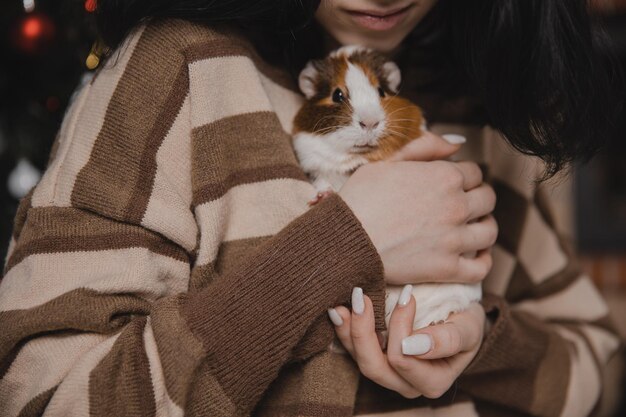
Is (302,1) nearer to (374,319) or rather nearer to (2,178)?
(374,319)

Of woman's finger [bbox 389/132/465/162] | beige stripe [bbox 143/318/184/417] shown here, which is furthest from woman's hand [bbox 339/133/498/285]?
beige stripe [bbox 143/318/184/417]

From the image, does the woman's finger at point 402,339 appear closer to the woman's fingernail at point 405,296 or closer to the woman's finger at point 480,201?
the woman's fingernail at point 405,296

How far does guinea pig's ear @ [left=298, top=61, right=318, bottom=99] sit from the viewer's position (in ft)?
3.09

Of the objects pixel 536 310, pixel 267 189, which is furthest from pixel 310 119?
pixel 536 310

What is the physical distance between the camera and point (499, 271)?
3.89ft

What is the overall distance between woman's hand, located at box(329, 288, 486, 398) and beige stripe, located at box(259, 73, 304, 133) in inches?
12.1

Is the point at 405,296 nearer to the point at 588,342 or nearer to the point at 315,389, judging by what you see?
the point at 315,389

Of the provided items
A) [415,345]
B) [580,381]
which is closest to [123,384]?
[415,345]

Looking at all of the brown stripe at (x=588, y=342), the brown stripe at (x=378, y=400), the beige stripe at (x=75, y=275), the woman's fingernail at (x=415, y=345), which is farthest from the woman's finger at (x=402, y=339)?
the brown stripe at (x=588, y=342)

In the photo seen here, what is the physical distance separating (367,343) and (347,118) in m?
0.32

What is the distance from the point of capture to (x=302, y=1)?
88 centimetres

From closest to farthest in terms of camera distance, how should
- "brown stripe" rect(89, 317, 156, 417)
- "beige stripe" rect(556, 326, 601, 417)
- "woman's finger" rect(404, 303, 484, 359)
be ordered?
"brown stripe" rect(89, 317, 156, 417), "woman's finger" rect(404, 303, 484, 359), "beige stripe" rect(556, 326, 601, 417)

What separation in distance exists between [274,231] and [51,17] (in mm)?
668

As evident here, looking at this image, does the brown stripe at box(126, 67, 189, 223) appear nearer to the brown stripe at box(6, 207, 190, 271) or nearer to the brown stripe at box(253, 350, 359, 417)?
the brown stripe at box(6, 207, 190, 271)
